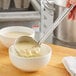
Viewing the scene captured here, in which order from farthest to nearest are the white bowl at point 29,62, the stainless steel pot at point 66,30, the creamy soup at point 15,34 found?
1. the stainless steel pot at point 66,30
2. the creamy soup at point 15,34
3. the white bowl at point 29,62

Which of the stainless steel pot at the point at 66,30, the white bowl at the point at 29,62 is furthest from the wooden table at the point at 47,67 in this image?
the stainless steel pot at the point at 66,30

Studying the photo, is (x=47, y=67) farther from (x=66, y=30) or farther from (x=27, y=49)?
(x=66, y=30)

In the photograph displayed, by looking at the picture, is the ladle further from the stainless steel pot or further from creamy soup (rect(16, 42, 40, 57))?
the stainless steel pot

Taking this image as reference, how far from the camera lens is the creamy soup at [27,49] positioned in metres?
0.83

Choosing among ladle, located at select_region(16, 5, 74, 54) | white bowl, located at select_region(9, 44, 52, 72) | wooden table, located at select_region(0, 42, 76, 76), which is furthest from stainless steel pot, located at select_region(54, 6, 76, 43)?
white bowl, located at select_region(9, 44, 52, 72)

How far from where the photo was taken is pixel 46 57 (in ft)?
2.72

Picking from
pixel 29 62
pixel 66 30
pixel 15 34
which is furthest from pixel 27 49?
pixel 66 30

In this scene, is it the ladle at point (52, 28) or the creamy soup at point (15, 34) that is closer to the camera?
the ladle at point (52, 28)

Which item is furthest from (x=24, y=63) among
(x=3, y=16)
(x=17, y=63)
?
(x=3, y=16)

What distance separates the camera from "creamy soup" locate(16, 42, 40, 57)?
832 millimetres

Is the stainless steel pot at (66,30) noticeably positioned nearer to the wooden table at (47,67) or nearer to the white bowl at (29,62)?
the wooden table at (47,67)

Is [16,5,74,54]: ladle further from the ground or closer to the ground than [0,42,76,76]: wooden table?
further from the ground

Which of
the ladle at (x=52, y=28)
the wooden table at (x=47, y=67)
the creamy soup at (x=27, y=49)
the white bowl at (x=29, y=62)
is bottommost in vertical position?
the wooden table at (x=47, y=67)

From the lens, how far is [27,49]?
849 millimetres
